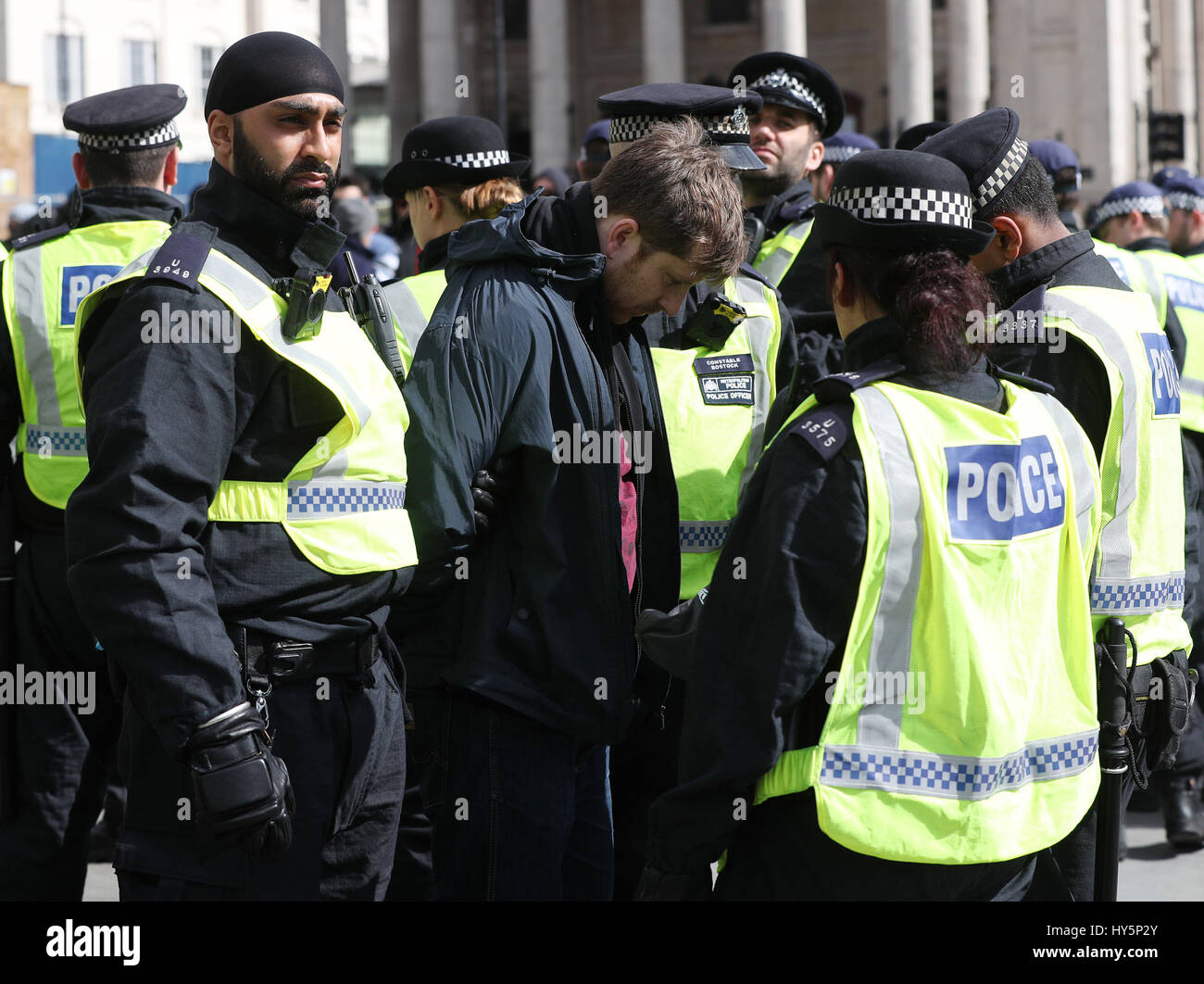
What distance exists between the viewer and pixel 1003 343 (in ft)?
12.1

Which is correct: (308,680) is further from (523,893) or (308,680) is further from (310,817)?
(523,893)

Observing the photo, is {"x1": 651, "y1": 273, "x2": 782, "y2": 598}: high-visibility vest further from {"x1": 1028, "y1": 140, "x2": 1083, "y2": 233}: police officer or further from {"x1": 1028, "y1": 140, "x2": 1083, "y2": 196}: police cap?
Result: {"x1": 1028, "y1": 140, "x2": 1083, "y2": 196}: police cap

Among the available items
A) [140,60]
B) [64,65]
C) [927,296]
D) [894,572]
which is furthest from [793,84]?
[140,60]

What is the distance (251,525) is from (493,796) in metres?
0.85

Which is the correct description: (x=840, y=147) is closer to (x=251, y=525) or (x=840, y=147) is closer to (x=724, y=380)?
(x=724, y=380)

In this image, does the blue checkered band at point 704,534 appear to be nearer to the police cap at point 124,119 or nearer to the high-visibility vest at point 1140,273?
the high-visibility vest at point 1140,273

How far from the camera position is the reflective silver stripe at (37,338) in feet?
14.5

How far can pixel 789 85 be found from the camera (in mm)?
5734

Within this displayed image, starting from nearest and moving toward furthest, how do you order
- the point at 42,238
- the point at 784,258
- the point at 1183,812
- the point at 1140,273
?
1. the point at 42,238
2. the point at 1140,273
3. the point at 784,258
4. the point at 1183,812

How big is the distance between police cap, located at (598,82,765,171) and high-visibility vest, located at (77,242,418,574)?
63.7 inches

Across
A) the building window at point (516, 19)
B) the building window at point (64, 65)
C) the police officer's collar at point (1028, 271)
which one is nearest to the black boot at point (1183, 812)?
the police officer's collar at point (1028, 271)

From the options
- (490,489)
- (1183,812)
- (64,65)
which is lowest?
(1183,812)

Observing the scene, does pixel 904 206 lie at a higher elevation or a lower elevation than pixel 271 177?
lower

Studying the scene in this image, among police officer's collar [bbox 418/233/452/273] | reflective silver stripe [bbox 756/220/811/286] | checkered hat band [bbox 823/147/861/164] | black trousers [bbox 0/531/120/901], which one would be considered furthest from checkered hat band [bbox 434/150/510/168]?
checkered hat band [bbox 823/147/861/164]
